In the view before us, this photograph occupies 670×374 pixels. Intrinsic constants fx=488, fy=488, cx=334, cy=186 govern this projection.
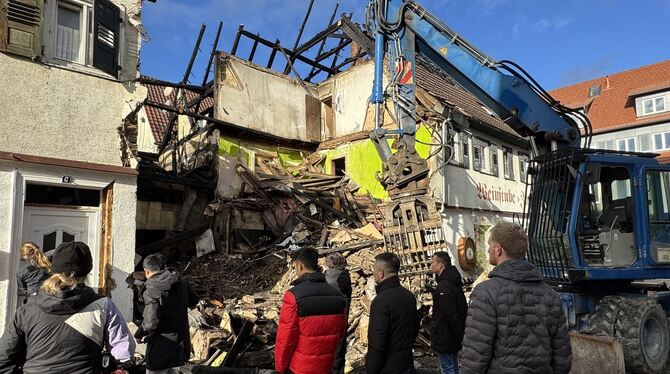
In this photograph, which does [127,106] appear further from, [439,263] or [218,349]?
[439,263]

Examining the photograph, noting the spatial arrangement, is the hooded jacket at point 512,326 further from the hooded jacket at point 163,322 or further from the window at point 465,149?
the window at point 465,149

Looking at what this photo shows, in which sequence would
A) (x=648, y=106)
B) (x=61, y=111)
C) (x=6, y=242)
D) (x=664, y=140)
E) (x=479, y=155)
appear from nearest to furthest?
(x=6, y=242)
(x=61, y=111)
(x=479, y=155)
(x=664, y=140)
(x=648, y=106)

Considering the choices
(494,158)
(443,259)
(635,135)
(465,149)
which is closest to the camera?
(443,259)

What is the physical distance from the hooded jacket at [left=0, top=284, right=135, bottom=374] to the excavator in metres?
5.70

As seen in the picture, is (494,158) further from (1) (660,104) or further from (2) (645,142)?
(1) (660,104)

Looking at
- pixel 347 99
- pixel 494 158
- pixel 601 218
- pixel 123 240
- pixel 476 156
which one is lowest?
pixel 123 240

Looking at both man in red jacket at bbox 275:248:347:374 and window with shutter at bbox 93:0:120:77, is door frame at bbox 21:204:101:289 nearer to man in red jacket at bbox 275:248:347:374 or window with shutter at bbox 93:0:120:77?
window with shutter at bbox 93:0:120:77

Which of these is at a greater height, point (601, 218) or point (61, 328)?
point (601, 218)

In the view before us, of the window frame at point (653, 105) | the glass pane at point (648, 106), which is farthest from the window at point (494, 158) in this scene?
the glass pane at point (648, 106)

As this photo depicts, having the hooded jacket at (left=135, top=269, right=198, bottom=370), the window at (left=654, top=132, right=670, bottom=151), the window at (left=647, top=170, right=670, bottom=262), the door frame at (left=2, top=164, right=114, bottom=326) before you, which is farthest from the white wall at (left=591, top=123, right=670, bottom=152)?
the hooded jacket at (left=135, top=269, right=198, bottom=370)

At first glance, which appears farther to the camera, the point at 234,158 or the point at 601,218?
the point at 234,158

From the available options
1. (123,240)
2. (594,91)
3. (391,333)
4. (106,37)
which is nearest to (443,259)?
(391,333)

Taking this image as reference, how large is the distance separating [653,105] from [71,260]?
1499 inches

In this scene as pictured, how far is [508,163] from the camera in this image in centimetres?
2023
